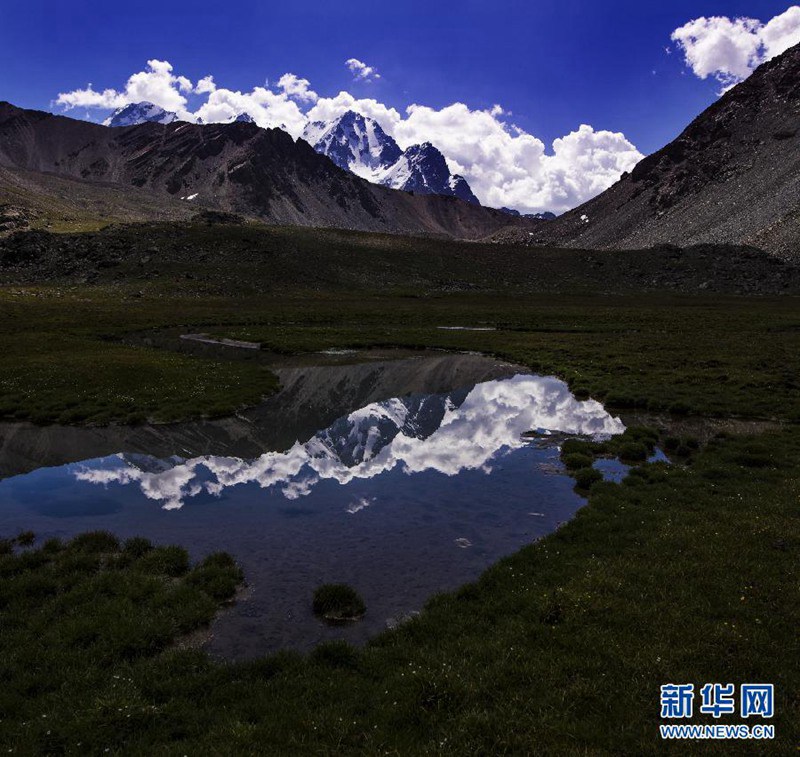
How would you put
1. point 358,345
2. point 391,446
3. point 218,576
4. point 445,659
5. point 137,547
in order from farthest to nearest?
point 358,345
point 391,446
point 137,547
point 218,576
point 445,659

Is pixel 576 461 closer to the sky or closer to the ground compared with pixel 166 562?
closer to the sky

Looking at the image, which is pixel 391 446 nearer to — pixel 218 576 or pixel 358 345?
pixel 218 576

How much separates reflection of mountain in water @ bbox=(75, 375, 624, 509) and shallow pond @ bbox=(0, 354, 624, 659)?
0.12 m

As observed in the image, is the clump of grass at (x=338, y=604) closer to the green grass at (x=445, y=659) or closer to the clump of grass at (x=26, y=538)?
the green grass at (x=445, y=659)

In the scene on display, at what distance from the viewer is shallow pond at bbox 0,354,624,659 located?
45.8 ft

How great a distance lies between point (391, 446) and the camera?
1047 inches

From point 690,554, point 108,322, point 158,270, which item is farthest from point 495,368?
point 158,270

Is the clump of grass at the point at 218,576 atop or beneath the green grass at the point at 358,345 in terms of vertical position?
beneath

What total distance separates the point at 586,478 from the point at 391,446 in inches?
390

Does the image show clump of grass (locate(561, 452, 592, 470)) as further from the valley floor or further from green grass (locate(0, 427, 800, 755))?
green grass (locate(0, 427, 800, 755))

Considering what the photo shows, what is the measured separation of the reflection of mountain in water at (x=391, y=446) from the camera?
2145cm

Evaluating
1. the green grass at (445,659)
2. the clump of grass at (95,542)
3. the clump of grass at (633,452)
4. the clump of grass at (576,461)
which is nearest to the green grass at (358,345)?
the clump of grass at (633,452)

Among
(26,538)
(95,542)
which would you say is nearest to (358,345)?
(26,538)

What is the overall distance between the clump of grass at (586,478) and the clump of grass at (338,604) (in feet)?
38.4
